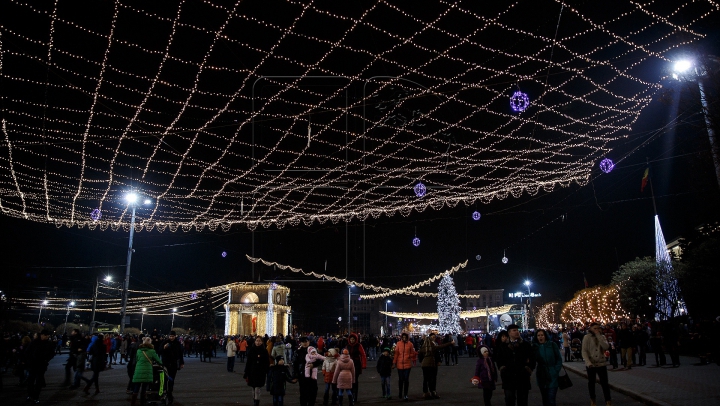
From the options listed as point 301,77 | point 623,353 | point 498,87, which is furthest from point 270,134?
point 623,353

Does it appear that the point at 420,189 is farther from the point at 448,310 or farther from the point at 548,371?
the point at 448,310

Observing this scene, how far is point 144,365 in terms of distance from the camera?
10.9 meters

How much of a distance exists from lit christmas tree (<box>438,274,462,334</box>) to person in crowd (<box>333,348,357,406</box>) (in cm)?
4263

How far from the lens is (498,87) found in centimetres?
1214

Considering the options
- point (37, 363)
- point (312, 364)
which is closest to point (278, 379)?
point (312, 364)

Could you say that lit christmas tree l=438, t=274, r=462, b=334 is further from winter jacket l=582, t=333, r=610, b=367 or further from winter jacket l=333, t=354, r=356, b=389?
winter jacket l=582, t=333, r=610, b=367

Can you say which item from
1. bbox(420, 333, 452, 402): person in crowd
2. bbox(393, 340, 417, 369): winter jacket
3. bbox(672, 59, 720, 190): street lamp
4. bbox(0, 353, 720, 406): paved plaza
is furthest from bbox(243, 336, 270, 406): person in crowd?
bbox(672, 59, 720, 190): street lamp

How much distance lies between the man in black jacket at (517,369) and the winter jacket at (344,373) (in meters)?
3.14

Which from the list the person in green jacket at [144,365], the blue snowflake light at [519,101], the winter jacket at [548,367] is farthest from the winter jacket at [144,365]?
the blue snowflake light at [519,101]

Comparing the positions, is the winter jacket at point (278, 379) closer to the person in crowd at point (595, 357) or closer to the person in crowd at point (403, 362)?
the person in crowd at point (403, 362)

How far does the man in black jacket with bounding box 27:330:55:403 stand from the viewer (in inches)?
459

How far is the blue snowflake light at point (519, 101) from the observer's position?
11820 mm

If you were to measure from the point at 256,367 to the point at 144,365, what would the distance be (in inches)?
94.5

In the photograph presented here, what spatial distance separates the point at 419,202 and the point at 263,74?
403 inches
